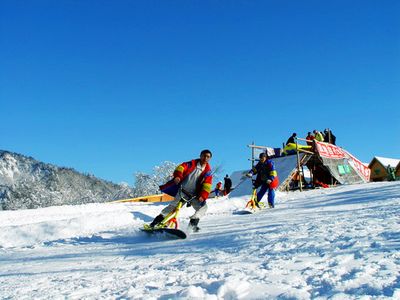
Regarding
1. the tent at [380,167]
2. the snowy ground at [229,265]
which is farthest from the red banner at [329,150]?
the tent at [380,167]

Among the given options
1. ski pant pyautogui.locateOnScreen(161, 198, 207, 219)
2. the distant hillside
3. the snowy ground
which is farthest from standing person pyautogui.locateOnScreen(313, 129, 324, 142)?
the distant hillside

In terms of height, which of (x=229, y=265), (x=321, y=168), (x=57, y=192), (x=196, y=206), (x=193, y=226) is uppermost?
(x=57, y=192)

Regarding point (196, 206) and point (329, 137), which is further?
point (329, 137)

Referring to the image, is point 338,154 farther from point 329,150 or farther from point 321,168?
point 321,168

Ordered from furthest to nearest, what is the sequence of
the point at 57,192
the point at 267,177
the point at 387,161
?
the point at 57,192 → the point at 387,161 → the point at 267,177

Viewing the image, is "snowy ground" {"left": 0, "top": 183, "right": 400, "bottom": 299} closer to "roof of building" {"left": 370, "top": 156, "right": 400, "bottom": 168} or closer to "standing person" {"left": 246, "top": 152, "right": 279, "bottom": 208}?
"standing person" {"left": 246, "top": 152, "right": 279, "bottom": 208}

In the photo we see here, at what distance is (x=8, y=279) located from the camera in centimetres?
443

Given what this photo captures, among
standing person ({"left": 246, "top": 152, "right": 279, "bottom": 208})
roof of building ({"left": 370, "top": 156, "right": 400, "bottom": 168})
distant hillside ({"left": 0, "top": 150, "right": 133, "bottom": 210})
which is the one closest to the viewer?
standing person ({"left": 246, "top": 152, "right": 279, "bottom": 208})

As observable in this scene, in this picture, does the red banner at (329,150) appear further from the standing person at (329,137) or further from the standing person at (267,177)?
the standing person at (267,177)

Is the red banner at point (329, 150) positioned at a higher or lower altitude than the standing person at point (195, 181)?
higher

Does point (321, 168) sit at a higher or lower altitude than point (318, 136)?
lower

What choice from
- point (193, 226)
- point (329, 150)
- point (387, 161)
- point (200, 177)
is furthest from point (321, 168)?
point (387, 161)

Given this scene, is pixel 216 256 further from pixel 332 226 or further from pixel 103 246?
pixel 103 246


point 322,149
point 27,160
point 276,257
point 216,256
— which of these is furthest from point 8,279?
point 27,160
